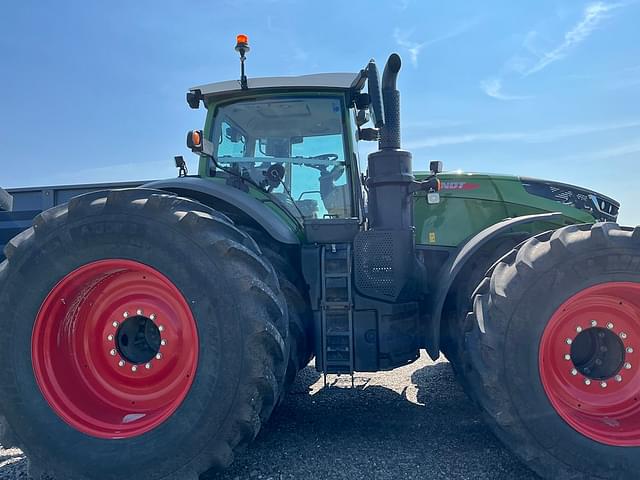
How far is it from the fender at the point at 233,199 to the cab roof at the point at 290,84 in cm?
81

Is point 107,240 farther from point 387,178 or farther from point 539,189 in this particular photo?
point 539,189

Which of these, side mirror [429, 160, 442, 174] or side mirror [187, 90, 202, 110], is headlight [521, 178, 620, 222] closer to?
side mirror [429, 160, 442, 174]

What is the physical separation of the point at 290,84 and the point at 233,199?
1.04 m

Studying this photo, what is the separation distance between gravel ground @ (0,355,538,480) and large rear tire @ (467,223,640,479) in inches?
12.4

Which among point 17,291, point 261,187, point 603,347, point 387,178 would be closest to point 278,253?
point 261,187

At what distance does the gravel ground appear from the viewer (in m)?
2.48

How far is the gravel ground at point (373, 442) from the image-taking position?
2.48 metres

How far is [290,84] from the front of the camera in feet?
11.0

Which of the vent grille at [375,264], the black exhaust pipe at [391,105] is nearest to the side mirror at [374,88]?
the black exhaust pipe at [391,105]

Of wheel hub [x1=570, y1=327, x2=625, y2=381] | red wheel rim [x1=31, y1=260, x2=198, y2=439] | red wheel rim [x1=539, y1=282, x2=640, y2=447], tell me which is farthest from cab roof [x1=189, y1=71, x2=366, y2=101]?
wheel hub [x1=570, y1=327, x2=625, y2=381]

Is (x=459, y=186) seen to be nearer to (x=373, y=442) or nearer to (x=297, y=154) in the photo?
(x=297, y=154)

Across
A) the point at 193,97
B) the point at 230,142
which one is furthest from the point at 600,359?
the point at 193,97

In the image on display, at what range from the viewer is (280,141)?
3523mm

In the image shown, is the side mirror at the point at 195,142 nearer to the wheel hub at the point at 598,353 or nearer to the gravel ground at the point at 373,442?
the gravel ground at the point at 373,442
